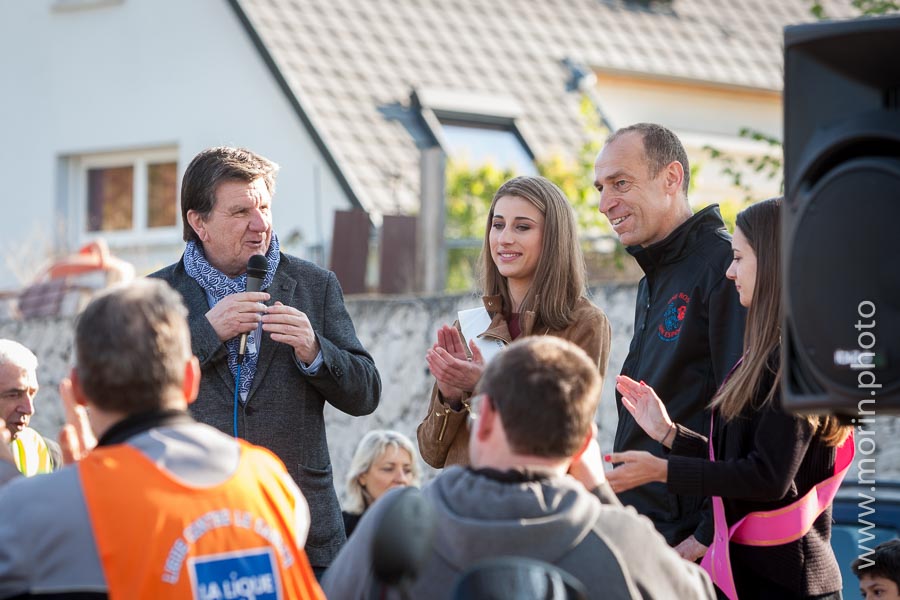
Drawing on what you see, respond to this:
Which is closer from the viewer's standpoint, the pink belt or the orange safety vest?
the orange safety vest

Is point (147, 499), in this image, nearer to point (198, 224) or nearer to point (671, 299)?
point (198, 224)

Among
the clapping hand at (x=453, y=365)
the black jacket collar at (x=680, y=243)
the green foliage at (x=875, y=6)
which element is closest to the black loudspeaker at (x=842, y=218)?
the clapping hand at (x=453, y=365)

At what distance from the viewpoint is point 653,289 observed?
211 inches

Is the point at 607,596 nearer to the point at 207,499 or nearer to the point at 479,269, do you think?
the point at 207,499

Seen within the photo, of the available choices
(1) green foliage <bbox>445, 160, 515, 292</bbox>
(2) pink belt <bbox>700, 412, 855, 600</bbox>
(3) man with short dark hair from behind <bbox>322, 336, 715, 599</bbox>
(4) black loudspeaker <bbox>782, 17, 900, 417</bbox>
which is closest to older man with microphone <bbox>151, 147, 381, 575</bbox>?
(2) pink belt <bbox>700, 412, 855, 600</bbox>

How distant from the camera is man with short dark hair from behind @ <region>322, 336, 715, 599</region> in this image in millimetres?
3262

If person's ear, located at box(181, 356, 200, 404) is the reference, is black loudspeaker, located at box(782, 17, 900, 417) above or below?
above

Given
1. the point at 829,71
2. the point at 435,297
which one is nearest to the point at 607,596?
the point at 829,71

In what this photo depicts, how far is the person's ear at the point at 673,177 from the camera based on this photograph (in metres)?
5.44

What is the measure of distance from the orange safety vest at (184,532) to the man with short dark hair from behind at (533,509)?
0.63ft

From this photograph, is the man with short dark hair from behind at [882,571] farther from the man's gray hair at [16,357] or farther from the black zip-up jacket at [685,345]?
the man's gray hair at [16,357]

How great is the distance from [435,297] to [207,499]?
6.48 metres

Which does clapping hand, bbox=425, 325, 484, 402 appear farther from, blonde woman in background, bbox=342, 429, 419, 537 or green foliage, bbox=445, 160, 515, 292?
green foliage, bbox=445, 160, 515, 292

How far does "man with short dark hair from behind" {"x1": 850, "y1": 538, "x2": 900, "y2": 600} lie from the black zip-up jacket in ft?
2.90
